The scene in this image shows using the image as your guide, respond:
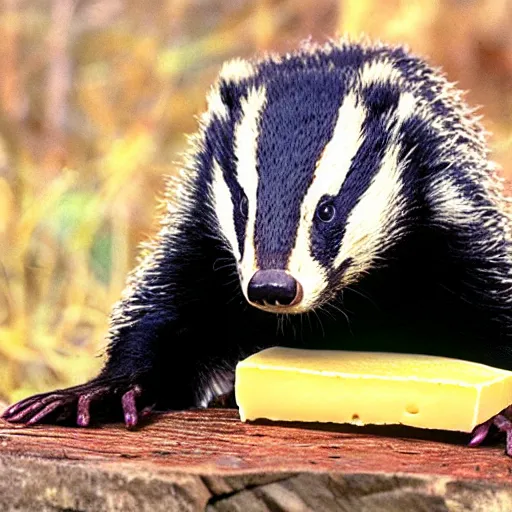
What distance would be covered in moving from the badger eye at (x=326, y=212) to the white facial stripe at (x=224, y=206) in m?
0.17

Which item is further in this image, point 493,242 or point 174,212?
point 174,212

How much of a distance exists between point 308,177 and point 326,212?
7 cm

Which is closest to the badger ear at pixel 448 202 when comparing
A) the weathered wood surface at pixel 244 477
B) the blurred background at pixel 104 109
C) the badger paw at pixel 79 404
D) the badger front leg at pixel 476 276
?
the badger front leg at pixel 476 276

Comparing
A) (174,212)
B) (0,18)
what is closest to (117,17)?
(0,18)

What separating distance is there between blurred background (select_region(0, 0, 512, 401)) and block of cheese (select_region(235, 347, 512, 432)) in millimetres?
2157

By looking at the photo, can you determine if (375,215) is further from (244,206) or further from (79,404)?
(79,404)

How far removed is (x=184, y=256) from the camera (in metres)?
2.63

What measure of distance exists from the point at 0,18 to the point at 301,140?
3980mm

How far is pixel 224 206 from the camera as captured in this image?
2.42 metres

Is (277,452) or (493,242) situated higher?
(493,242)

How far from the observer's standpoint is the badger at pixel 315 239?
2.22 meters

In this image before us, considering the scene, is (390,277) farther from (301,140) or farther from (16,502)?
(16,502)

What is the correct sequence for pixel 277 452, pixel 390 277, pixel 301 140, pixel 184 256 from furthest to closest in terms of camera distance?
pixel 184 256 < pixel 390 277 < pixel 301 140 < pixel 277 452

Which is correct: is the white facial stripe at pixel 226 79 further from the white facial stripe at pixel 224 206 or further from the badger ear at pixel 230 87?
the white facial stripe at pixel 224 206
